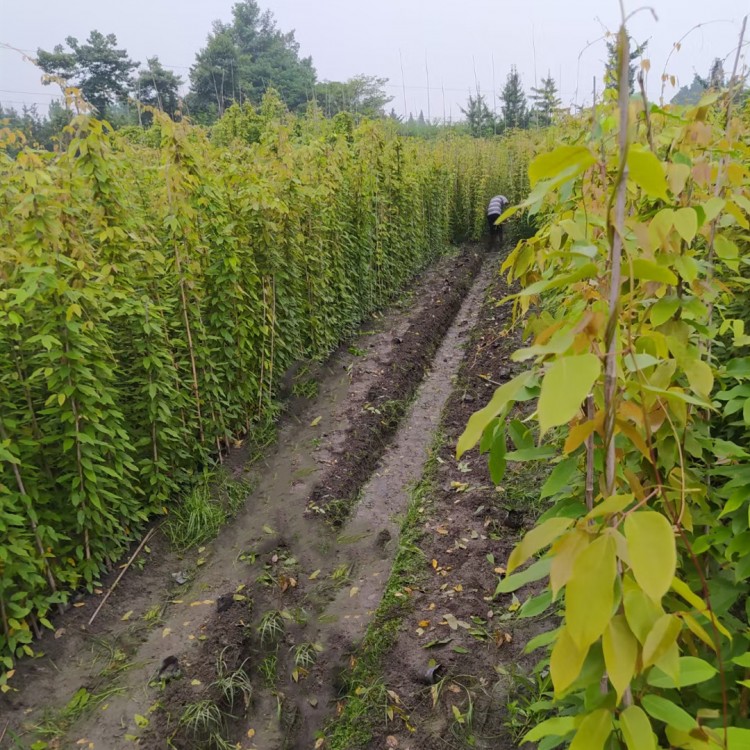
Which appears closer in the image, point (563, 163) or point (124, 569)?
point (563, 163)

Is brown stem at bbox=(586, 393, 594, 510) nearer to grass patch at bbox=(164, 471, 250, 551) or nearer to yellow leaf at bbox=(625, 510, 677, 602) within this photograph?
yellow leaf at bbox=(625, 510, 677, 602)

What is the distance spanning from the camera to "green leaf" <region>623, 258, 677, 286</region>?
786mm

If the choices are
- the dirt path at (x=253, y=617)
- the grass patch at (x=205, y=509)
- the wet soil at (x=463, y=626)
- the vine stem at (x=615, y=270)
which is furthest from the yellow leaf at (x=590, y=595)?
the grass patch at (x=205, y=509)

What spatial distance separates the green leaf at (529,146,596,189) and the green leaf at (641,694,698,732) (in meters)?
0.83

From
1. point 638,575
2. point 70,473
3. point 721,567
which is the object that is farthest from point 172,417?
point 638,575

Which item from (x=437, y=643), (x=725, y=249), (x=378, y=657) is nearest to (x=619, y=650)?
(x=725, y=249)

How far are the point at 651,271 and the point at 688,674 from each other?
640mm

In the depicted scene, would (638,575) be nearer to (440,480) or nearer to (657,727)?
(657,727)

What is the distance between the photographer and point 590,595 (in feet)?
2.14

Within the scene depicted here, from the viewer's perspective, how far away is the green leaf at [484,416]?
0.78 m

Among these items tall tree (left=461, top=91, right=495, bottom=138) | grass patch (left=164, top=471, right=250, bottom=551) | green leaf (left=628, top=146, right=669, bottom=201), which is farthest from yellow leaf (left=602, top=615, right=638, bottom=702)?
tall tree (left=461, top=91, right=495, bottom=138)

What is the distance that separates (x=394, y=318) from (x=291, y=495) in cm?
470

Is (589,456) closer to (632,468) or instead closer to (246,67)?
(632,468)

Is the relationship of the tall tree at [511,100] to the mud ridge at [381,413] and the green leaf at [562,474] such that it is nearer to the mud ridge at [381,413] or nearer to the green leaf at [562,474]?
the mud ridge at [381,413]
